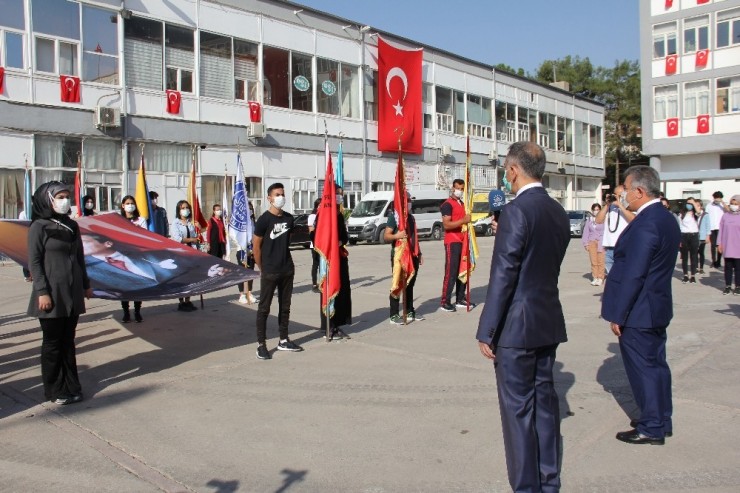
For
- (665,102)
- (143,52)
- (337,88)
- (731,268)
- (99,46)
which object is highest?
(337,88)

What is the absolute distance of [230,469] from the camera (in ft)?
15.1

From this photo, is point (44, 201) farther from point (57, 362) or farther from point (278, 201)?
point (278, 201)

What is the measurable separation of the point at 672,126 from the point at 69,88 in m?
32.7

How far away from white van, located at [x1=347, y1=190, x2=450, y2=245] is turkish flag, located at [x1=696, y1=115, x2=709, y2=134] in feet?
52.4

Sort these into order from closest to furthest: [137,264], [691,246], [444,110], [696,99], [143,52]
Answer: [137,264]
[691,246]
[143,52]
[696,99]
[444,110]

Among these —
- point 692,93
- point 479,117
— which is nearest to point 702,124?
point 692,93

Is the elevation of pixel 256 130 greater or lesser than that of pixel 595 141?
lesser

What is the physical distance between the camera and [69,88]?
2392 cm

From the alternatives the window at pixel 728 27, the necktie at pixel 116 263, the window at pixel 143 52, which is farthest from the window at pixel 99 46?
the window at pixel 728 27

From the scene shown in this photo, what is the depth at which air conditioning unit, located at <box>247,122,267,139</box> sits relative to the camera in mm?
29625

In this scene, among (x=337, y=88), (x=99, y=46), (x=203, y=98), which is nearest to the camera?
(x=99, y=46)

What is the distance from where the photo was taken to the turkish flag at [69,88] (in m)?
23.8

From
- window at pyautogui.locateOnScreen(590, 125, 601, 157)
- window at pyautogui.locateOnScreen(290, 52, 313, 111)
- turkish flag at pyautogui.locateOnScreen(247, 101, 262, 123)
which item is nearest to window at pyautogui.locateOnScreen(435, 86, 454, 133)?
window at pyautogui.locateOnScreen(290, 52, 313, 111)

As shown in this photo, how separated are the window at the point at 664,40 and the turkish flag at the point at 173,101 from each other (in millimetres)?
27846
